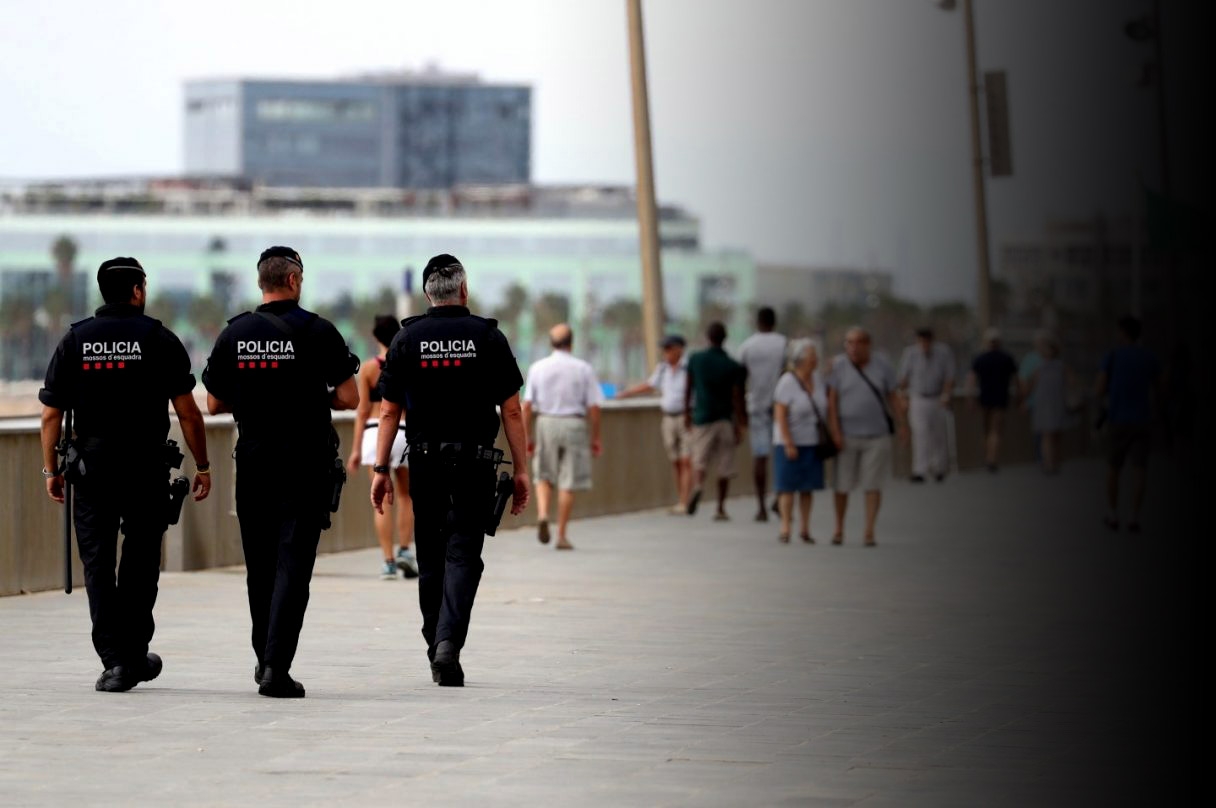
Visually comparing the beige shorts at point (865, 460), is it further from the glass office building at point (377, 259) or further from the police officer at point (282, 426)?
the glass office building at point (377, 259)

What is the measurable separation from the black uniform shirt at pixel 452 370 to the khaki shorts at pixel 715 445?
38.9 ft

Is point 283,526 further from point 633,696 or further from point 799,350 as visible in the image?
point 799,350

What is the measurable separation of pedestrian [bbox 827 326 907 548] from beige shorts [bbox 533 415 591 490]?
6.56 feet

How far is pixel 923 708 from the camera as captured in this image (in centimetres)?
975

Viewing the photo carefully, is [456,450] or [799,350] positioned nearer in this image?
[456,450]

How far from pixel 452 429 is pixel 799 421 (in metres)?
9.38

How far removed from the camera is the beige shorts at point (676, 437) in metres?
22.9

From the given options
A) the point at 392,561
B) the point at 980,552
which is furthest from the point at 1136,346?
the point at 392,561

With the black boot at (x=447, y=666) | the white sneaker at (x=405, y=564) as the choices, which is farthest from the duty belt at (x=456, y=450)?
the white sneaker at (x=405, y=564)

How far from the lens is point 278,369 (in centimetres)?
979

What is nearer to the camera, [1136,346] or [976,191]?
[1136,346]

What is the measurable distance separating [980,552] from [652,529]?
355 centimetres

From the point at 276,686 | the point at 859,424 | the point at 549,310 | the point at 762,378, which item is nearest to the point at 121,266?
the point at 276,686

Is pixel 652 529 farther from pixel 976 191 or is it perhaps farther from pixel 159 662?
pixel 976 191
